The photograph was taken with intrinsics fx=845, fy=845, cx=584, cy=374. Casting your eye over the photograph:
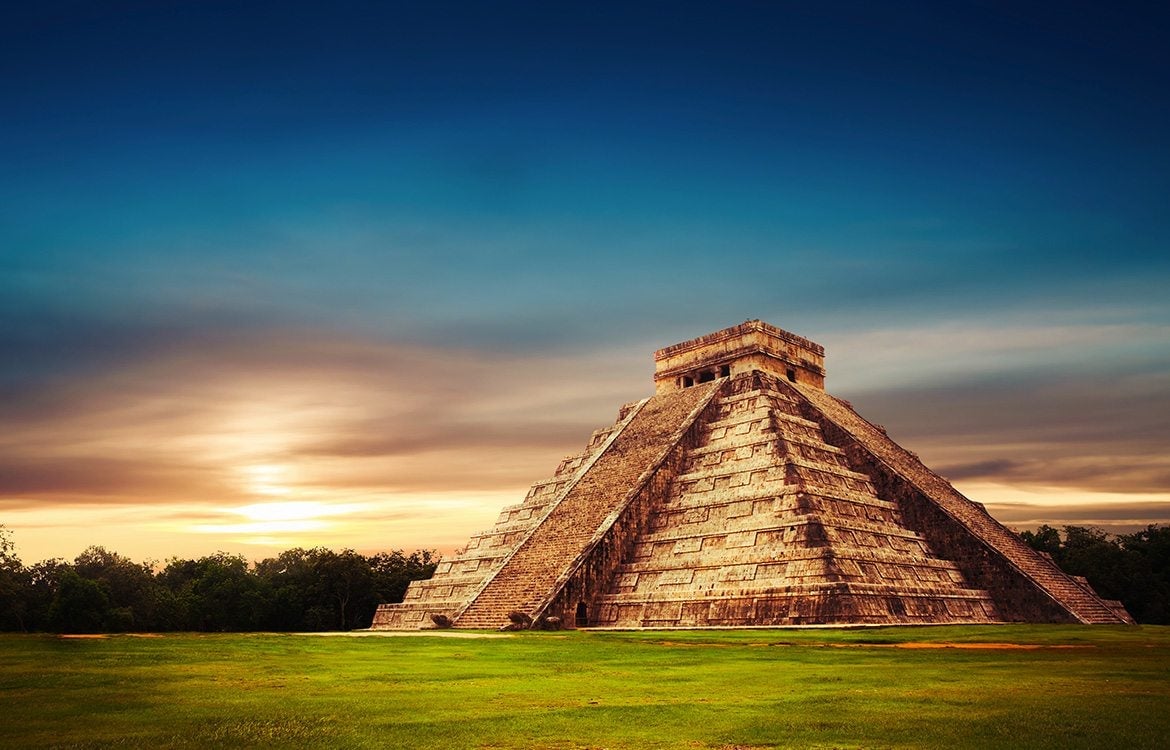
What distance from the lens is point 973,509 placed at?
39.4 meters

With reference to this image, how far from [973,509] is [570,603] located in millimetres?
20704

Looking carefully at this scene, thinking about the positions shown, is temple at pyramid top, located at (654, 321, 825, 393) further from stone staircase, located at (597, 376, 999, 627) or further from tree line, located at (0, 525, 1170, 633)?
tree line, located at (0, 525, 1170, 633)

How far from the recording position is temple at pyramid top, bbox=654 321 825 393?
44.7 m

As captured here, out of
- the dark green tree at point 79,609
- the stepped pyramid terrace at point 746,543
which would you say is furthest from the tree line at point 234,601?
the stepped pyramid terrace at point 746,543

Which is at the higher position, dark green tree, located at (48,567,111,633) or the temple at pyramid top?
the temple at pyramid top

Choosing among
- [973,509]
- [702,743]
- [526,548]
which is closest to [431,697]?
[702,743]

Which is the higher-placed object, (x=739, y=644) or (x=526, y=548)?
(x=526, y=548)

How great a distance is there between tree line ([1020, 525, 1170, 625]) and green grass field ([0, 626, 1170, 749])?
127 feet

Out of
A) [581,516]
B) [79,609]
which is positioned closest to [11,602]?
[79,609]

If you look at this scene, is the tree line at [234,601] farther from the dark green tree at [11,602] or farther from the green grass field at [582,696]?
the green grass field at [582,696]

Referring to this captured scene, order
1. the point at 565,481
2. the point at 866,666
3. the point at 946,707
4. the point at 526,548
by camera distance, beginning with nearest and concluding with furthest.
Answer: the point at 946,707 → the point at 866,666 → the point at 526,548 → the point at 565,481

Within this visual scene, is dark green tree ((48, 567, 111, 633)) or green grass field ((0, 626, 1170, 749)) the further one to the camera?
dark green tree ((48, 567, 111, 633))

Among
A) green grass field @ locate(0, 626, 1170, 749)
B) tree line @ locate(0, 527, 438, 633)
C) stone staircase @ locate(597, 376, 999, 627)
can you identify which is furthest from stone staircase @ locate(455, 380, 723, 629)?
tree line @ locate(0, 527, 438, 633)

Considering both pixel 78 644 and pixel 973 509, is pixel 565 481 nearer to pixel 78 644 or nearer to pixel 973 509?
pixel 973 509
